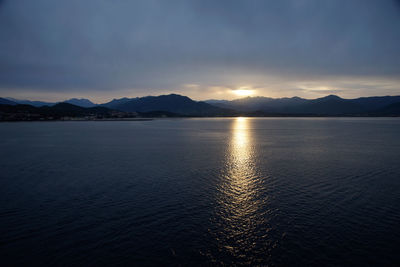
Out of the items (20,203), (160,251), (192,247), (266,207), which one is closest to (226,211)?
(266,207)

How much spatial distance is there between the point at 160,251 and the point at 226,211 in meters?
8.74

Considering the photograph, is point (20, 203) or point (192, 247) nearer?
point (192, 247)

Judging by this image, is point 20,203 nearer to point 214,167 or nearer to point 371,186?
point 214,167

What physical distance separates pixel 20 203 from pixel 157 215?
16158mm

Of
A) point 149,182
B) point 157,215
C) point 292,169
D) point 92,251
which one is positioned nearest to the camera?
point 92,251

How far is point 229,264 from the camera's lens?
15.7 meters

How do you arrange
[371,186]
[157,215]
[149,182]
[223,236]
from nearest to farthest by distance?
[223,236] < [157,215] < [371,186] < [149,182]

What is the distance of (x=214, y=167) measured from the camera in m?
43.7

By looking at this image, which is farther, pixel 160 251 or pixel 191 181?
pixel 191 181

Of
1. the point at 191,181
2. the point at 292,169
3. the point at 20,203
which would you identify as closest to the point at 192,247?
the point at 191,181

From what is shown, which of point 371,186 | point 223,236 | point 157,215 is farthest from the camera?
point 371,186

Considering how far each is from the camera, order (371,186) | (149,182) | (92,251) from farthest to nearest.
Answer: (149,182), (371,186), (92,251)

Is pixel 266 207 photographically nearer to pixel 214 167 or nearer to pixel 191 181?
pixel 191 181

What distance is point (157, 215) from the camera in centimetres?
2311
